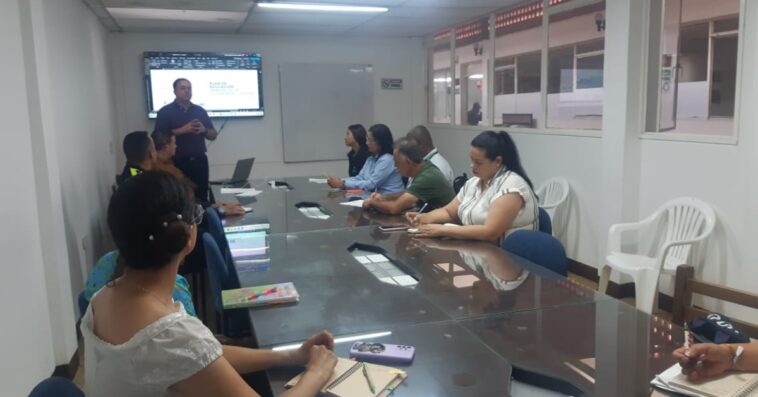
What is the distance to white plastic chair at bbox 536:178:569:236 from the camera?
4.97 m

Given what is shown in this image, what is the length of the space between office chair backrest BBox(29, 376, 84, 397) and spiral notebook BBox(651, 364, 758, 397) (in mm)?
1379

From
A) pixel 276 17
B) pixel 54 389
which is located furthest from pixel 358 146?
pixel 54 389

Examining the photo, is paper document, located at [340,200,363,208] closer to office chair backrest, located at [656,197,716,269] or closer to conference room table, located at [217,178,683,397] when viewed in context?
conference room table, located at [217,178,683,397]

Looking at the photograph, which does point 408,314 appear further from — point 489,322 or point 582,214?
point 582,214

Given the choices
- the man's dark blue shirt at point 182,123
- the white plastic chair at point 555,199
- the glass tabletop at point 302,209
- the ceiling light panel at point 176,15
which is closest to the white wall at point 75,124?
the ceiling light panel at point 176,15

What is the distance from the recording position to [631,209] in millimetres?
4270

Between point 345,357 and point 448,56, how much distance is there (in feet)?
20.4

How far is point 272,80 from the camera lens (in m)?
7.29

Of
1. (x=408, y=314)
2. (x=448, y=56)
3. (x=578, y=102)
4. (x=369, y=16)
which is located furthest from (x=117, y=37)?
(x=408, y=314)

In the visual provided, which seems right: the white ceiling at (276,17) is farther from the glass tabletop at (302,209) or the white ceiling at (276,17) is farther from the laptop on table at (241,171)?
the glass tabletop at (302,209)

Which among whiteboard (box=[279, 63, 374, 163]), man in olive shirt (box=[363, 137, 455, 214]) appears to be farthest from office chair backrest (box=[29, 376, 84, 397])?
whiteboard (box=[279, 63, 374, 163])

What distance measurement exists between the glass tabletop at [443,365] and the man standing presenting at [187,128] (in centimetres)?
423

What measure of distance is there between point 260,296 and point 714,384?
1.39m

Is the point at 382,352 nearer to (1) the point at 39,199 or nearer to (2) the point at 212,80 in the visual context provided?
(1) the point at 39,199
